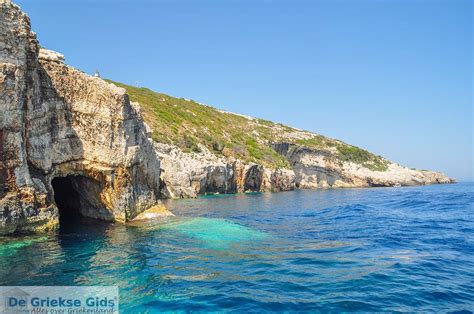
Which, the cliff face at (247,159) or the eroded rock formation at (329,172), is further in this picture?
the eroded rock formation at (329,172)

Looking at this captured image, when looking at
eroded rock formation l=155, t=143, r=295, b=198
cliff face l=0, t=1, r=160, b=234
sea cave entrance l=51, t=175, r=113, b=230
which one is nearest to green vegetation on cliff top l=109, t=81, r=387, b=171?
eroded rock formation l=155, t=143, r=295, b=198

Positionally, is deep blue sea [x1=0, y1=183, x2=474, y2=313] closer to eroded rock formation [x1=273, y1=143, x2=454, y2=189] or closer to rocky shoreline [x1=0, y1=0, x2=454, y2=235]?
rocky shoreline [x1=0, y1=0, x2=454, y2=235]

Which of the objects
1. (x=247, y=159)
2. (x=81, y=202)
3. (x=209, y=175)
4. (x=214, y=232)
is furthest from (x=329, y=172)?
(x=214, y=232)

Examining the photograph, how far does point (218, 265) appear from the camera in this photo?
12102 millimetres

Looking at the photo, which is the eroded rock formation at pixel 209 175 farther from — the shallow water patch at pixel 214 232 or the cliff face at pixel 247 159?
the shallow water patch at pixel 214 232

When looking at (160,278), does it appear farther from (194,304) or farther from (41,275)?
(41,275)

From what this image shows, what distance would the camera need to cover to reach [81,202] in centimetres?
2228

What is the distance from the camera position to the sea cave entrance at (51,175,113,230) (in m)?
20.7

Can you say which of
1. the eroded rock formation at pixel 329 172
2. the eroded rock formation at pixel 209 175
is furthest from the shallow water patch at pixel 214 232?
the eroded rock formation at pixel 329 172

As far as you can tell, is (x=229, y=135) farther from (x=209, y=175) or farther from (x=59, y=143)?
(x=59, y=143)

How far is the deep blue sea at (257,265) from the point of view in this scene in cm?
891

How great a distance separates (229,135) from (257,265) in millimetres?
67137

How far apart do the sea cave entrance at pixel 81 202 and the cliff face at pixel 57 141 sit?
67 millimetres

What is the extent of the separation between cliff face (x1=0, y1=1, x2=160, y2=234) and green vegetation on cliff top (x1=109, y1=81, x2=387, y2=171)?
31.6 metres
